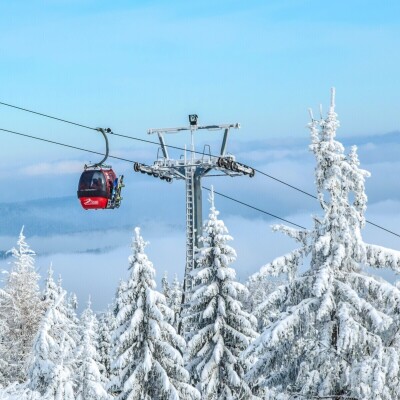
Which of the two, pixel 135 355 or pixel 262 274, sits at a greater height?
pixel 262 274

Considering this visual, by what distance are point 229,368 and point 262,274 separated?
1171 centimetres

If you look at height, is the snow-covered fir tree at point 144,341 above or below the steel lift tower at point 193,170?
below

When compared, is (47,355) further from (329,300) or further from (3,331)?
(329,300)

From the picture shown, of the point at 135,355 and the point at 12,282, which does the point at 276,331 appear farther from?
the point at 12,282

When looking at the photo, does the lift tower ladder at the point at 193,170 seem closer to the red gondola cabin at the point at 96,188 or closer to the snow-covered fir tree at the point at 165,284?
the red gondola cabin at the point at 96,188

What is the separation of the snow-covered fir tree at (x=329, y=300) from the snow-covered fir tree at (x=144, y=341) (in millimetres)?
9784

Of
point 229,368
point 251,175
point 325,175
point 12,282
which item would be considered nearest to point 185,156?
point 251,175

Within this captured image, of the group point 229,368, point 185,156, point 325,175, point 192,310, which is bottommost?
point 229,368

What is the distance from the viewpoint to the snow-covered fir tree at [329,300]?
1847cm

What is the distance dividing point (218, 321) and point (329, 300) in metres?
11.6

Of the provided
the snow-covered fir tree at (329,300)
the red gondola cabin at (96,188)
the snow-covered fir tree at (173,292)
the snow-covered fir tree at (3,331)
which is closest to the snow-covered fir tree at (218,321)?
the red gondola cabin at (96,188)

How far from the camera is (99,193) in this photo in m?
34.8

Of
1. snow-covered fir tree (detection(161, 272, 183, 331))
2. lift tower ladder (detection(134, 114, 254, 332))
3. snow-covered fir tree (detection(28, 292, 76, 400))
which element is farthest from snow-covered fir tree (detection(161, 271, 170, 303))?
snow-covered fir tree (detection(28, 292, 76, 400))

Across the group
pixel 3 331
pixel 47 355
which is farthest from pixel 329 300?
pixel 3 331
